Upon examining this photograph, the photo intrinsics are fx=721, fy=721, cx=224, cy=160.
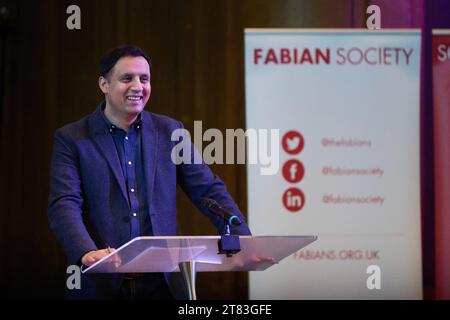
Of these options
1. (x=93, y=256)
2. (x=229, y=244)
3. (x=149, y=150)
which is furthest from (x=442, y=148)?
(x=93, y=256)

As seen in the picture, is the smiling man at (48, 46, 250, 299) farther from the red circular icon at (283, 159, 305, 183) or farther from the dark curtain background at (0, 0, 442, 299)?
the red circular icon at (283, 159, 305, 183)

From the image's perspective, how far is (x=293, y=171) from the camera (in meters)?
4.66

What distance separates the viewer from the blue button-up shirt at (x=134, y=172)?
2977mm

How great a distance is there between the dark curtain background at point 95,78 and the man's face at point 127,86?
119 cm

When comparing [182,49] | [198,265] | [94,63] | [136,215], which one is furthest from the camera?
[182,49]

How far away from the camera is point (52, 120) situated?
14.8 feet

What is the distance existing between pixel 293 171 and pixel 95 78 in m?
1.38

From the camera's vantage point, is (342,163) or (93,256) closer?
(93,256)

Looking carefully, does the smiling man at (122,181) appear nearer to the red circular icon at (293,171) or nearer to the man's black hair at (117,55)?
the man's black hair at (117,55)

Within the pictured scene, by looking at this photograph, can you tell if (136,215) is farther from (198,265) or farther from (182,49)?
(182,49)

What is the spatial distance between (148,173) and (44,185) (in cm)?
177

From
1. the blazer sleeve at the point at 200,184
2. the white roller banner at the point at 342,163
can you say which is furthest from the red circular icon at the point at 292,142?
the blazer sleeve at the point at 200,184

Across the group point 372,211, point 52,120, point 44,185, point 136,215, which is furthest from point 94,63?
point 372,211

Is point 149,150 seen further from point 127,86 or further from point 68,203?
point 68,203
